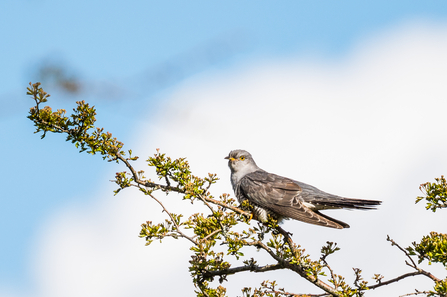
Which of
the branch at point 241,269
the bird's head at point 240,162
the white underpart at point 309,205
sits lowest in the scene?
the branch at point 241,269

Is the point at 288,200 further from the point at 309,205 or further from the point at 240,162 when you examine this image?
the point at 240,162

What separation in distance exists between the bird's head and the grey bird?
0.36 meters

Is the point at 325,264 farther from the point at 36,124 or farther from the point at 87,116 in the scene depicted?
the point at 36,124

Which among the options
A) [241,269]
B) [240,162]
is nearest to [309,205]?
[240,162]

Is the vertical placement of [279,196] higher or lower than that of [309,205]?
higher

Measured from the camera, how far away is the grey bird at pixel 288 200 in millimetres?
5676

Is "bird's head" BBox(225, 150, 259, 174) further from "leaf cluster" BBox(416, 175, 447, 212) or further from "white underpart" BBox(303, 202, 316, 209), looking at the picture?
"leaf cluster" BBox(416, 175, 447, 212)

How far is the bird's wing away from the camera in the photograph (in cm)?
582

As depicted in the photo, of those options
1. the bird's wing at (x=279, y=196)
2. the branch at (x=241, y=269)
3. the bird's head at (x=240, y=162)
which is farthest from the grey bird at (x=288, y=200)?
the branch at (x=241, y=269)

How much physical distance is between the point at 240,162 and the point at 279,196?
1420 millimetres

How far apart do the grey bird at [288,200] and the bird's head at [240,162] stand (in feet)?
1.18

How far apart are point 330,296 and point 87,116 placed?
9.92 feet

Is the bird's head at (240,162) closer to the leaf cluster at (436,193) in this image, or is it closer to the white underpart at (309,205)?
the white underpart at (309,205)

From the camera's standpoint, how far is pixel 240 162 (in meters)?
7.50
